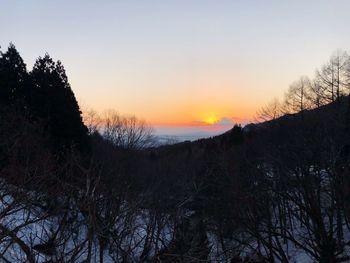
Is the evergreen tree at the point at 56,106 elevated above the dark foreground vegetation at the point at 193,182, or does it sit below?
above

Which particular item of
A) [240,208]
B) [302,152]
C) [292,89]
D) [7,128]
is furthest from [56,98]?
[292,89]

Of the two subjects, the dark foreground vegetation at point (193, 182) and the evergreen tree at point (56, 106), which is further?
the evergreen tree at point (56, 106)

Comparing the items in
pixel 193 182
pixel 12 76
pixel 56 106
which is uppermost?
pixel 12 76

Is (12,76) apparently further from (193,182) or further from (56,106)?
(193,182)

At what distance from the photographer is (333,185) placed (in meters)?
22.1

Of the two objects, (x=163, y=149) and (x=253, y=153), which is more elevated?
(x=163, y=149)

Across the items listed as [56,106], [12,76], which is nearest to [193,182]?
[56,106]

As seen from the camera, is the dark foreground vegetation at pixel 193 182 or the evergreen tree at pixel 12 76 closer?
the dark foreground vegetation at pixel 193 182

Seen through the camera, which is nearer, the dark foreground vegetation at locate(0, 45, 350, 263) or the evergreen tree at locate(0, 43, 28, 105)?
the dark foreground vegetation at locate(0, 45, 350, 263)

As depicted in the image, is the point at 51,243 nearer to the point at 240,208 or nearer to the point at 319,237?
the point at 319,237

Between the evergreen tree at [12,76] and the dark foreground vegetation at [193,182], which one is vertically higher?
the evergreen tree at [12,76]

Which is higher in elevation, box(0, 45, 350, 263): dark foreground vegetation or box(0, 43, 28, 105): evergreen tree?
box(0, 43, 28, 105): evergreen tree

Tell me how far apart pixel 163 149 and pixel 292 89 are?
77.9 feet

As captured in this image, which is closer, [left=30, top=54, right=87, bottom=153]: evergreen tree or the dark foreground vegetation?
the dark foreground vegetation
